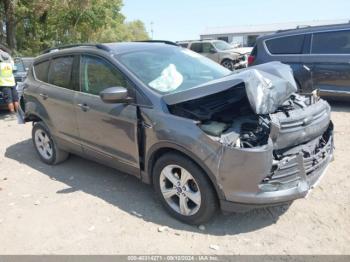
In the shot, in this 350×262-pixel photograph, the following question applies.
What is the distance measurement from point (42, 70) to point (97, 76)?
64.9 inches

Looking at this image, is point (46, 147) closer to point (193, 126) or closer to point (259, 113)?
point (193, 126)

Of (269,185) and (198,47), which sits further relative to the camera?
(198,47)

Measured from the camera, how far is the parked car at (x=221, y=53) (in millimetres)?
17953

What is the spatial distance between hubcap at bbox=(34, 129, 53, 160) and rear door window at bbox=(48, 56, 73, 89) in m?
0.89

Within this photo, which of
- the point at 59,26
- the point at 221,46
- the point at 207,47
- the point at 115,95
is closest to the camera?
the point at 115,95

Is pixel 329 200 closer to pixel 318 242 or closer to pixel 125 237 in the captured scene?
pixel 318 242

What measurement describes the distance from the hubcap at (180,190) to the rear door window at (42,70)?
2.84m

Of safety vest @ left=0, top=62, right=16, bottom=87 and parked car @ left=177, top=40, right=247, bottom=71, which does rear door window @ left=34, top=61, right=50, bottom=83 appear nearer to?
safety vest @ left=0, top=62, right=16, bottom=87

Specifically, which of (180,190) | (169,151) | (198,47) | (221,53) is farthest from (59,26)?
(180,190)

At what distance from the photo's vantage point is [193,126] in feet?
11.0

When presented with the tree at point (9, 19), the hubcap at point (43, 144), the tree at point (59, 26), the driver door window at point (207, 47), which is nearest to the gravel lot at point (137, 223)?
the hubcap at point (43, 144)

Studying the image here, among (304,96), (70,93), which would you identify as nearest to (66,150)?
(70,93)

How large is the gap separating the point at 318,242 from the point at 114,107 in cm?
249

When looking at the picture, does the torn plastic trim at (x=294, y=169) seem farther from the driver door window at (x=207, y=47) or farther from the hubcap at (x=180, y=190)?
the driver door window at (x=207, y=47)
